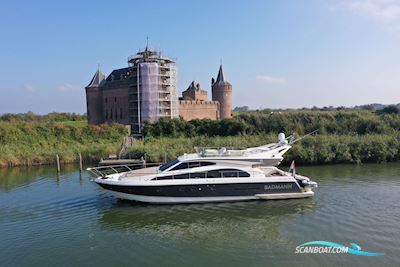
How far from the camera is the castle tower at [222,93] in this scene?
73375mm

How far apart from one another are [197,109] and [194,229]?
52.5 metres

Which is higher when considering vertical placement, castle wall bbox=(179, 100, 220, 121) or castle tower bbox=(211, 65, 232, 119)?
castle tower bbox=(211, 65, 232, 119)

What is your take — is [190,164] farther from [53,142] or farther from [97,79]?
[97,79]

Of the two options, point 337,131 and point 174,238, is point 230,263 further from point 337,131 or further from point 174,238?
point 337,131

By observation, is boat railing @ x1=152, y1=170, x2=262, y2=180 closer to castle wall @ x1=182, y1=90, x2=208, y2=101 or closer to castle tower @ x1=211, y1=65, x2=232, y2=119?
castle tower @ x1=211, y1=65, x2=232, y2=119

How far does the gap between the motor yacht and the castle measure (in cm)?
3888

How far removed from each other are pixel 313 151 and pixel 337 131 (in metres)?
15.3

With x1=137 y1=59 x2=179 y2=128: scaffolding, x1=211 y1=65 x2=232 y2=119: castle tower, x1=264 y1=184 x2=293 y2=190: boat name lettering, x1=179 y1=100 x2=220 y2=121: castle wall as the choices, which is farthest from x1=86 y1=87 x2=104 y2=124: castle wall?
x1=264 y1=184 x2=293 y2=190: boat name lettering

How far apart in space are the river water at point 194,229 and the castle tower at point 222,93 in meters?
52.0

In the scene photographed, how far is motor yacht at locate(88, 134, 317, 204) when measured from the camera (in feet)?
60.3

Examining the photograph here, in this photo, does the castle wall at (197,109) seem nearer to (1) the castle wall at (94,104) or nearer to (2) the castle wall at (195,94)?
(2) the castle wall at (195,94)

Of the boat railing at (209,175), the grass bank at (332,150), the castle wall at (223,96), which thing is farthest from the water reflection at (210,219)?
the castle wall at (223,96)

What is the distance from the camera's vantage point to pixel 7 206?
19.2 meters

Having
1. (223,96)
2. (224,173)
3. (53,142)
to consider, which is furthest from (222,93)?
(224,173)
